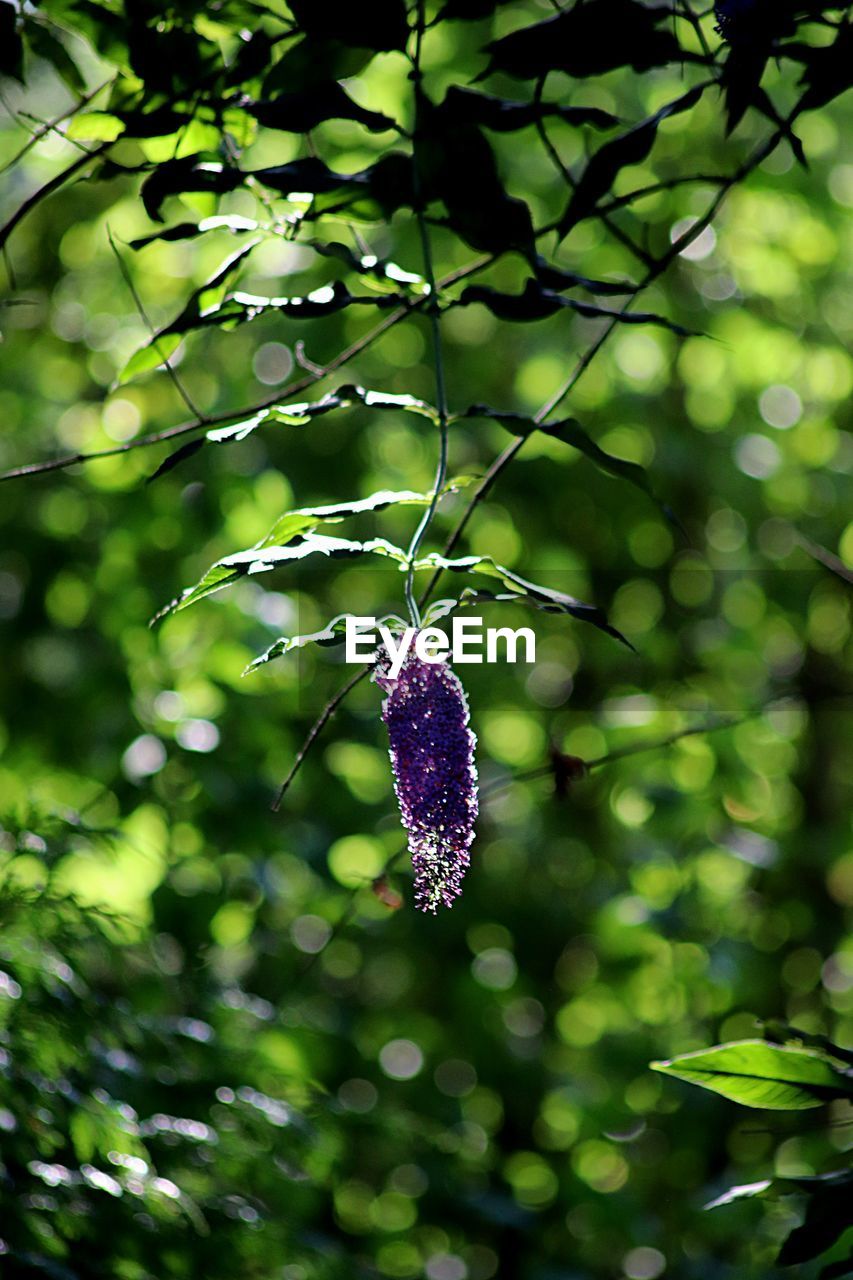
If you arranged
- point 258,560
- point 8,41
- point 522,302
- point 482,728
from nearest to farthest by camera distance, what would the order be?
point 258,560 < point 522,302 < point 8,41 < point 482,728

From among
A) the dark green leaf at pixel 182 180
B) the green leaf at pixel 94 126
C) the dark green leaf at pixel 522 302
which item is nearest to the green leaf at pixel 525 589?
the dark green leaf at pixel 522 302

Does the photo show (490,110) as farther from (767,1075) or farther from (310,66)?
(767,1075)

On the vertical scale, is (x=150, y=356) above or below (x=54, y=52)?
below

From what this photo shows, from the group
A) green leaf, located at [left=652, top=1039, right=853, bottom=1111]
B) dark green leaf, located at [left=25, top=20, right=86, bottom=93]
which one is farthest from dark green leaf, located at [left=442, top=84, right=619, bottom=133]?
green leaf, located at [left=652, top=1039, right=853, bottom=1111]

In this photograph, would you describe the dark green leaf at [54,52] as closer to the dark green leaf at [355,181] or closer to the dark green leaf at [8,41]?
the dark green leaf at [8,41]

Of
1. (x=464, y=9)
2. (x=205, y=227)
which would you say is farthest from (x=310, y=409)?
(x=464, y=9)

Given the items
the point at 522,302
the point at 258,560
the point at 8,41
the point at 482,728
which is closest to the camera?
the point at 258,560
